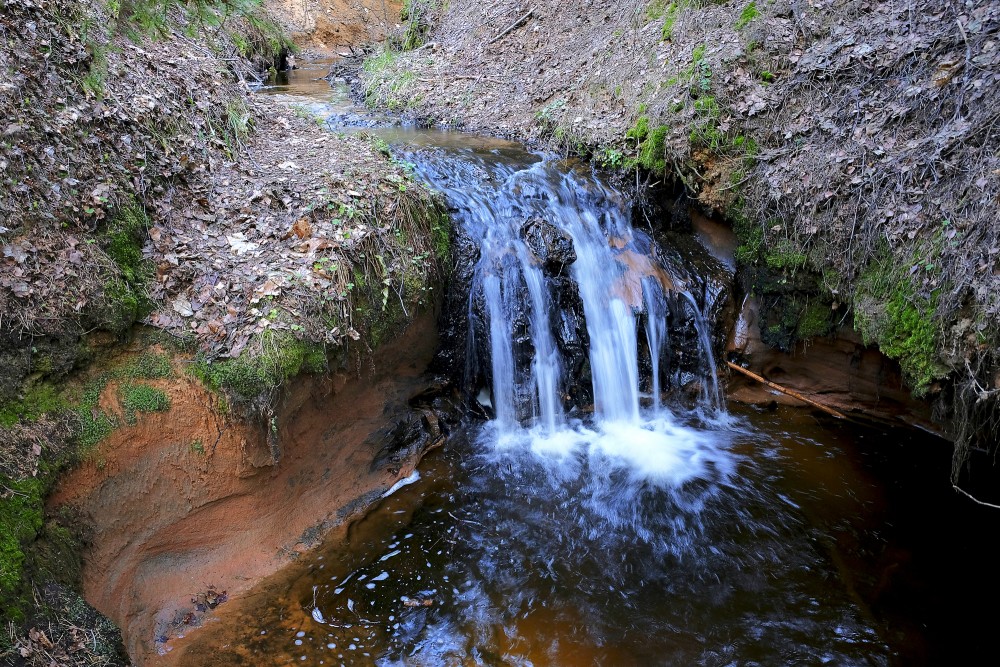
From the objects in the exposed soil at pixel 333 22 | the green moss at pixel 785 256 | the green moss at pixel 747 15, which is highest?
the exposed soil at pixel 333 22

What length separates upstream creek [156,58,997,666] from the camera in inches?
168

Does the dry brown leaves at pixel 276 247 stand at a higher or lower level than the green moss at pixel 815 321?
higher

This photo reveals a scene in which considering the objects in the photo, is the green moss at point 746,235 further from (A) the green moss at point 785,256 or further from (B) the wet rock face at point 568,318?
(B) the wet rock face at point 568,318

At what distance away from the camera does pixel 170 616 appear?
4.35 m


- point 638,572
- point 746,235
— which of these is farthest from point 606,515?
point 746,235

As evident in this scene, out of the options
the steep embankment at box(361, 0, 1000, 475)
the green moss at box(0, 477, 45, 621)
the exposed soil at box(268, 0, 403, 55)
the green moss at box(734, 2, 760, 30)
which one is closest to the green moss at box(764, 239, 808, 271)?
the steep embankment at box(361, 0, 1000, 475)

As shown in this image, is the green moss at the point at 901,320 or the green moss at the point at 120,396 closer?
the green moss at the point at 120,396

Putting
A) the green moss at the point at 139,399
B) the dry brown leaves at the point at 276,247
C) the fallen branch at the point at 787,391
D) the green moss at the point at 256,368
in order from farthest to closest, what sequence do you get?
the fallen branch at the point at 787,391, the dry brown leaves at the point at 276,247, the green moss at the point at 256,368, the green moss at the point at 139,399

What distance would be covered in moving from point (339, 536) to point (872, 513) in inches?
182

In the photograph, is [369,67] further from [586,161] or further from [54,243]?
[54,243]

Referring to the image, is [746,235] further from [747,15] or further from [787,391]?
[747,15]

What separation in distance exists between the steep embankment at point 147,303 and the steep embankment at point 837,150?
3.39 meters

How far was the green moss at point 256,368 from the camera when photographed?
14.9ft

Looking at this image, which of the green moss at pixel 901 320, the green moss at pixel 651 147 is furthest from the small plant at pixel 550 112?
the green moss at pixel 901 320
